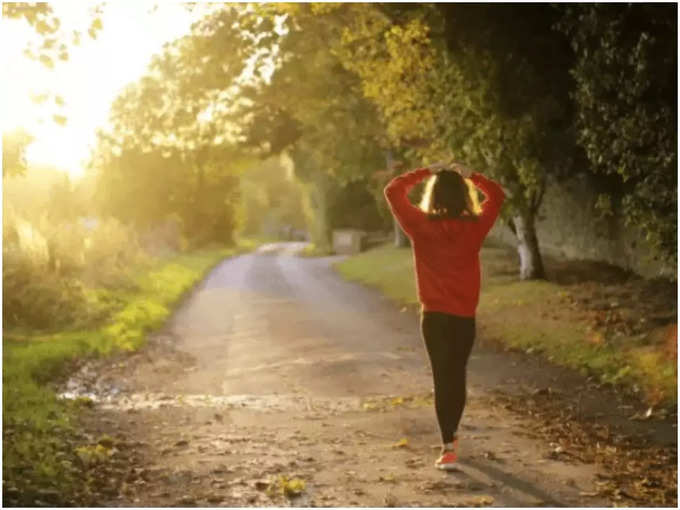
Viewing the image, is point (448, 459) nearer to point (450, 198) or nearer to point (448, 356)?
point (448, 356)

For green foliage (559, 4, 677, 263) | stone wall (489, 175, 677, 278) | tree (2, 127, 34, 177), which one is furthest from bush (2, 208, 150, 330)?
stone wall (489, 175, 677, 278)

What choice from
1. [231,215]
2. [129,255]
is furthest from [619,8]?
[231,215]

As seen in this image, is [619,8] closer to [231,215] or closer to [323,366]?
[323,366]

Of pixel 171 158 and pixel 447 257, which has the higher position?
pixel 171 158

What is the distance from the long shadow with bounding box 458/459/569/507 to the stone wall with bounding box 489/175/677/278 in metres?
12.4

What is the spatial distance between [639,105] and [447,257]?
7.57 meters

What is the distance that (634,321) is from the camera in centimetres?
1541

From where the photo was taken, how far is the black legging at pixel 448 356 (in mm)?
7277

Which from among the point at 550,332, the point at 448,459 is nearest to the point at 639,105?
the point at 550,332

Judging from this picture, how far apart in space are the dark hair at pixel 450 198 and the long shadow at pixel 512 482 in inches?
77.8

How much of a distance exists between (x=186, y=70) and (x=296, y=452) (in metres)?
20.1

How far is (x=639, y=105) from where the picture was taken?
44.5 feet

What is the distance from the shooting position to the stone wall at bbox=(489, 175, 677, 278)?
2167 cm

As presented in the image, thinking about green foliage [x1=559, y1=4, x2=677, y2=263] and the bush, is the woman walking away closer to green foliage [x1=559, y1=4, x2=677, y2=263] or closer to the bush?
green foliage [x1=559, y1=4, x2=677, y2=263]
